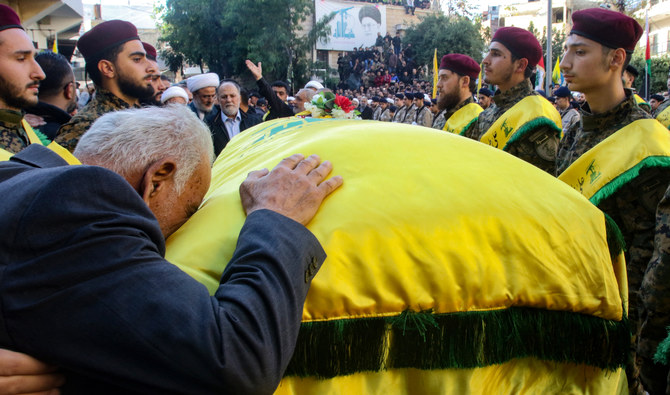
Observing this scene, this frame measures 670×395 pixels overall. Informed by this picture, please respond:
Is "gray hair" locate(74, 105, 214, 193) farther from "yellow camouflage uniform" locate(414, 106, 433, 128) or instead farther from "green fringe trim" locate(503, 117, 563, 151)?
"yellow camouflage uniform" locate(414, 106, 433, 128)

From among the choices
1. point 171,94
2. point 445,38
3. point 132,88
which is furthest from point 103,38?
point 445,38

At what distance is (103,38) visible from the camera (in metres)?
3.17

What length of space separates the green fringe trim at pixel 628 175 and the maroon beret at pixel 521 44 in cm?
185

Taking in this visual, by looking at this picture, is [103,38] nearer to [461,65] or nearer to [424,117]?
[461,65]

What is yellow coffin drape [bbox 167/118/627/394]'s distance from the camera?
1.29 m

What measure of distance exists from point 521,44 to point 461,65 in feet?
3.39

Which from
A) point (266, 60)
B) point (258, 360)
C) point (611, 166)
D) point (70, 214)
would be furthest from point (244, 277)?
point (266, 60)

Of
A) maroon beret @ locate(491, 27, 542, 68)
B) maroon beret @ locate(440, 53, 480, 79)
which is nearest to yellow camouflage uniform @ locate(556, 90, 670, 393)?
maroon beret @ locate(491, 27, 542, 68)

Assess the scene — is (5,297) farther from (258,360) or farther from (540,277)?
(540,277)

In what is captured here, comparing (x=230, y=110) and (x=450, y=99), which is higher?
(x=450, y=99)

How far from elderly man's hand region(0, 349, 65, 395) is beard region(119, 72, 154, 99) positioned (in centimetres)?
252

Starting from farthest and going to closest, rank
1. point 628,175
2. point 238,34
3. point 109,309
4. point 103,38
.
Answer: point 238,34, point 103,38, point 628,175, point 109,309

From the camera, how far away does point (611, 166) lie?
2.31 metres

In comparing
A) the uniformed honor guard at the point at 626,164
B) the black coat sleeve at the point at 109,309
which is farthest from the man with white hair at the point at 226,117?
the black coat sleeve at the point at 109,309
